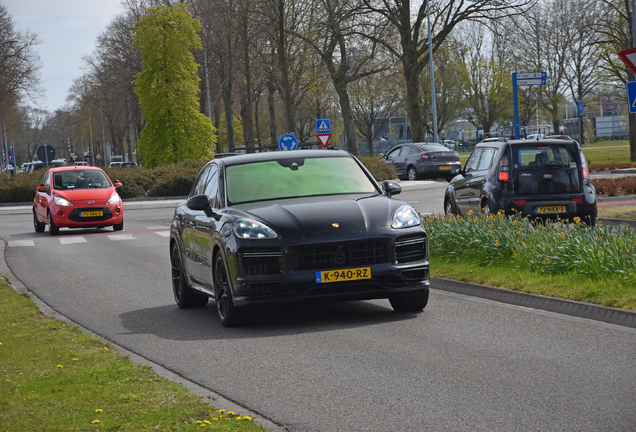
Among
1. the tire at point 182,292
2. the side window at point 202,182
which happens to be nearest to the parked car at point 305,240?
the tire at point 182,292

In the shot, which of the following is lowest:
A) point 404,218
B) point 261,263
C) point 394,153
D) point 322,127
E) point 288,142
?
point 261,263

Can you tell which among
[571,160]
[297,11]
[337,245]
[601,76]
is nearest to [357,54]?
[297,11]

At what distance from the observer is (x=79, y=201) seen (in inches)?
916

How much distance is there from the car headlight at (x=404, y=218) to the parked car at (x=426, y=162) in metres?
29.8

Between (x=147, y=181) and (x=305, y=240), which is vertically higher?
(x=147, y=181)

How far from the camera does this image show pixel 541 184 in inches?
593

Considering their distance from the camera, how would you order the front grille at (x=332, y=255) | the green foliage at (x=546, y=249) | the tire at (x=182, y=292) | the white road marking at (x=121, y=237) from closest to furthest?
the front grille at (x=332, y=255) → the green foliage at (x=546, y=249) → the tire at (x=182, y=292) → the white road marking at (x=121, y=237)

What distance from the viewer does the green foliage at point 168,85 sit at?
168ft

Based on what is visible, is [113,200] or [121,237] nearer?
[121,237]

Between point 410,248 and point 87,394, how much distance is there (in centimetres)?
375

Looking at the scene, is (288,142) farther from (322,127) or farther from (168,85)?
(168,85)

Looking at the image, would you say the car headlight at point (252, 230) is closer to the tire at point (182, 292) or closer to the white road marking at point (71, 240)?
the tire at point (182, 292)

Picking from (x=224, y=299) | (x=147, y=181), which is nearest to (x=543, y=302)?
(x=224, y=299)

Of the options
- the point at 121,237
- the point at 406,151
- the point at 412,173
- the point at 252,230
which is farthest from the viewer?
the point at 406,151
